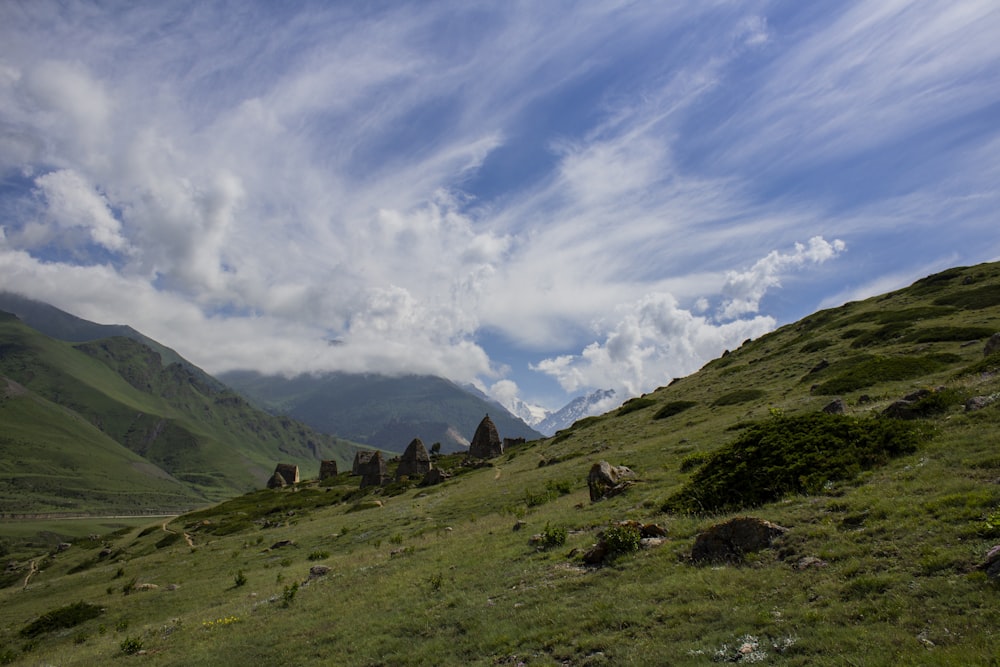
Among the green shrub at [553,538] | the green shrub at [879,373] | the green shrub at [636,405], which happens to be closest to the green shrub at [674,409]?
the green shrub at [636,405]

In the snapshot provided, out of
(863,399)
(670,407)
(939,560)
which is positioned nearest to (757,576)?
(939,560)

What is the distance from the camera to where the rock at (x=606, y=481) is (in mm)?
26811

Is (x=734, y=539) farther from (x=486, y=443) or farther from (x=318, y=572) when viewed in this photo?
(x=486, y=443)

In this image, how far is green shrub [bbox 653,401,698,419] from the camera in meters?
56.7

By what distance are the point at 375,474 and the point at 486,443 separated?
22.7 meters

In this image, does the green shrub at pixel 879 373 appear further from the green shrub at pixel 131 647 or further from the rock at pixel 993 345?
the green shrub at pixel 131 647

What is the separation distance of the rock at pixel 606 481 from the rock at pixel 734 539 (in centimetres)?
1198

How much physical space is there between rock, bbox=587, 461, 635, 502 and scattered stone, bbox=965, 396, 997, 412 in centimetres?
1491

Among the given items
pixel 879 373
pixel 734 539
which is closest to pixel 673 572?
pixel 734 539

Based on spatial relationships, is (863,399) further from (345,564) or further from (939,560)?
(345,564)

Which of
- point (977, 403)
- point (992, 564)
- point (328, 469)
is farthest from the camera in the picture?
point (328, 469)

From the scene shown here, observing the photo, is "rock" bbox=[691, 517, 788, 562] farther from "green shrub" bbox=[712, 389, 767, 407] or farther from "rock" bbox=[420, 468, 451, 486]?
"rock" bbox=[420, 468, 451, 486]

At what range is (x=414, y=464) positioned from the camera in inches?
3622

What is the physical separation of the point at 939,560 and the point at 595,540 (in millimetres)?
10777
